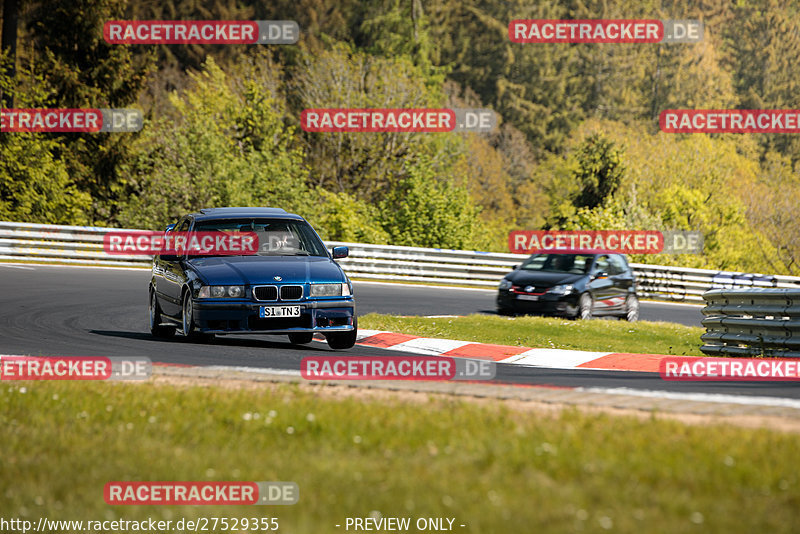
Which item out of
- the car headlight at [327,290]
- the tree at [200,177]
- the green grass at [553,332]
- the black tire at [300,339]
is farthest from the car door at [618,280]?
the tree at [200,177]

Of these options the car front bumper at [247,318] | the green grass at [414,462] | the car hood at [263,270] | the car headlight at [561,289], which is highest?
the car hood at [263,270]

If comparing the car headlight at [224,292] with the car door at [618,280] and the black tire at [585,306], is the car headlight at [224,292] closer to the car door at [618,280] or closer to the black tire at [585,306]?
the black tire at [585,306]

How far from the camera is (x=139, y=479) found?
584 cm

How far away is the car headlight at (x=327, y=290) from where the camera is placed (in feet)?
40.4

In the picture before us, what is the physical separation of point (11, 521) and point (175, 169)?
32736mm

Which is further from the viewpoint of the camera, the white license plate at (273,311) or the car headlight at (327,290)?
the car headlight at (327,290)

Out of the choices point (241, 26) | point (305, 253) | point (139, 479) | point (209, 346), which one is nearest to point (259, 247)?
point (305, 253)

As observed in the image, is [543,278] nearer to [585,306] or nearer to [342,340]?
[585,306]

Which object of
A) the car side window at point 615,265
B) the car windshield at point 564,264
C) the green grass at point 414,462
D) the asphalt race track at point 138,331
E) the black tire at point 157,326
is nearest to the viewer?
the green grass at point 414,462

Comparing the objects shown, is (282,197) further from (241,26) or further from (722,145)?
(722,145)

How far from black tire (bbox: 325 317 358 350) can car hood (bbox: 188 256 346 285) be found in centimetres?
73

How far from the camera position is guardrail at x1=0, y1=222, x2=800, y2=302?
93.5 feet

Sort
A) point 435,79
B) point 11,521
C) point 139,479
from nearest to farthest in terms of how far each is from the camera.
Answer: point 11,521
point 139,479
point 435,79

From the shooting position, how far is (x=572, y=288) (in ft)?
68.2
